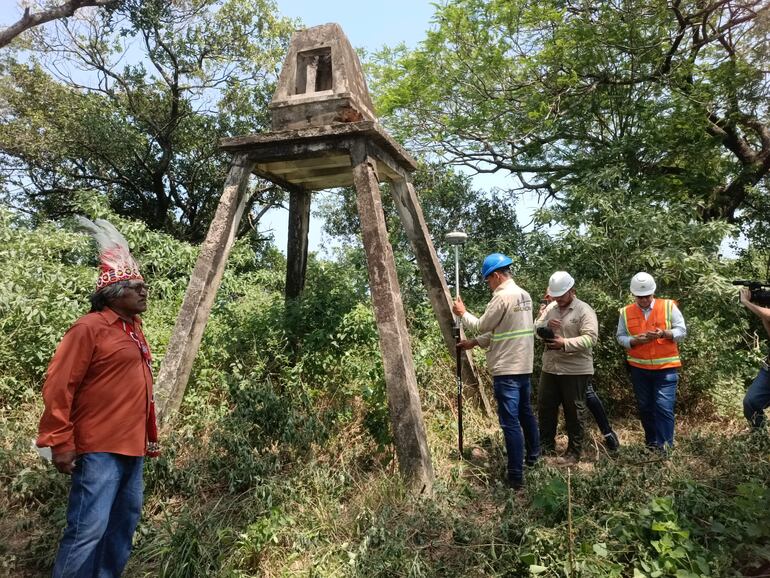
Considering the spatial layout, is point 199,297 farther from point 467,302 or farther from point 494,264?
point 467,302

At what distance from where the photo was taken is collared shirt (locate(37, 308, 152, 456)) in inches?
100

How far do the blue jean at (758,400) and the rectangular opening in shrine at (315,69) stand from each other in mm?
4728

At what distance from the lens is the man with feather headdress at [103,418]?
2.54 metres

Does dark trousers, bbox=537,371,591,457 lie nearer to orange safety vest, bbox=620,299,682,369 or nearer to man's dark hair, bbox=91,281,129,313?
orange safety vest, bbox=620,299,682,369

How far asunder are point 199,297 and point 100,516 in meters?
2.18

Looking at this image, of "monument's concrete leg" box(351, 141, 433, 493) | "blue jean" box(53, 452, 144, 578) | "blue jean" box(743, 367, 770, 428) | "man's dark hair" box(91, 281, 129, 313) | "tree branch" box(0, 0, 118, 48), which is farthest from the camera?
"tree branch" box(0, 0, 118, 48)

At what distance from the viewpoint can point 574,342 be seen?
14.7ft

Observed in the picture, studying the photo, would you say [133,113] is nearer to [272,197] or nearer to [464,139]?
[272,197]

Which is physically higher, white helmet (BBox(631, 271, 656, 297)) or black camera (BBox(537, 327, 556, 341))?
white helmet (BBox(631, 271, 656, 297))

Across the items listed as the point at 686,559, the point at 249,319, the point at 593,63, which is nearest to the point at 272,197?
the point at 593,63

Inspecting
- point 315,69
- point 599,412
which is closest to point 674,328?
point 599,412

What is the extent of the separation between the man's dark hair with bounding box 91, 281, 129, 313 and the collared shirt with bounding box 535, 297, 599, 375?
347 cm

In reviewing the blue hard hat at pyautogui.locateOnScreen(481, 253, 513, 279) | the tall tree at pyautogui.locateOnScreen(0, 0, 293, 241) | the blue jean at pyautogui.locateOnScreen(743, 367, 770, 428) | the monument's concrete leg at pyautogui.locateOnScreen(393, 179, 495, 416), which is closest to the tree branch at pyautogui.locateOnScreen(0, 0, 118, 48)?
the tall tree at pyautogui.locateOnScreen(0, 0, 293, 241)

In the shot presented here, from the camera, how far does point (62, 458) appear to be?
251 centimetres
